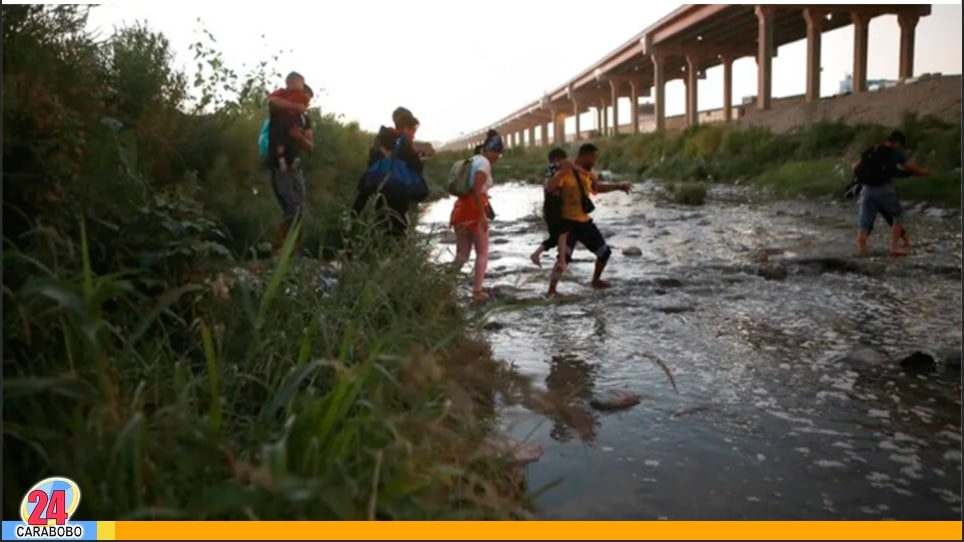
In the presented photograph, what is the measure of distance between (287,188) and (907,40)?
35.8 m

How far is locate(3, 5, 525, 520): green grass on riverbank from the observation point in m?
2.10

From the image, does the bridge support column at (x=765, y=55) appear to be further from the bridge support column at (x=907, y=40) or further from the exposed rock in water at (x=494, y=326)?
the exposed rock in water at (x=494, y=326)

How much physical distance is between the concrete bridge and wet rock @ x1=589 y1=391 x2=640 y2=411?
54.9 feet

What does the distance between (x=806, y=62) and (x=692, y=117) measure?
13094 millimetres

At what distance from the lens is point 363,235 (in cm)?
514

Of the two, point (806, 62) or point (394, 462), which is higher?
point (806, 62)

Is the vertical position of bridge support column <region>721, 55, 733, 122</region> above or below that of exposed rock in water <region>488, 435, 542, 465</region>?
above

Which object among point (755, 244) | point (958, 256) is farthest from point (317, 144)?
point (958, 256)

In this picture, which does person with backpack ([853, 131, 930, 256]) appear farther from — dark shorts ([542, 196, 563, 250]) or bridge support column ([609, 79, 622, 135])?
bridge support column ([609, 79, 622, 135])

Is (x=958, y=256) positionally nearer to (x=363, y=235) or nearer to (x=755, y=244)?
(x=755, y=244)

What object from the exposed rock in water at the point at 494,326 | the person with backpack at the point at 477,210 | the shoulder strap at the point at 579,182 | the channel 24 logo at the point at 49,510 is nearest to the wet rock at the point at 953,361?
the exposed rock in water at the point at 494,326

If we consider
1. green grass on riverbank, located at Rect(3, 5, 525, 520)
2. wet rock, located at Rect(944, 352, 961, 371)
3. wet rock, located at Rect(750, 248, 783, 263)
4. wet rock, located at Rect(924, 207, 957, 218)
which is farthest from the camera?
wet rock, located at Rect(924, 207, 957, 218)

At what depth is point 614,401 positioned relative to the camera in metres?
4.36

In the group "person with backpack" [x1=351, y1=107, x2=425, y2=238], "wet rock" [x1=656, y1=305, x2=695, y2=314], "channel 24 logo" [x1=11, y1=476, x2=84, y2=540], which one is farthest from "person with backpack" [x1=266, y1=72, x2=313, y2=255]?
"channel 24 logo" [x1=11, y1=476, x2=84, y2=540]
